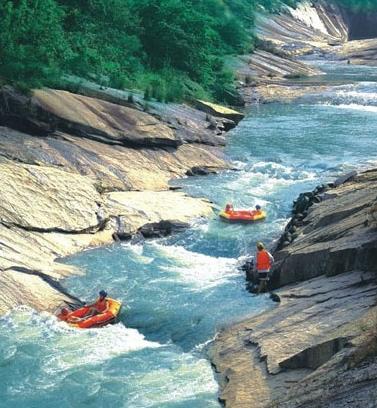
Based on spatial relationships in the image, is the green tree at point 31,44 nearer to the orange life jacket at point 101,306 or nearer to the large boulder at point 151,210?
the large boulder at point 151,210

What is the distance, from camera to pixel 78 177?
2730 centimetres

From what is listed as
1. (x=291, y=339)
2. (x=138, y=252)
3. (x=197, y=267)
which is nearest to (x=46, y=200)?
(x=138, y=252)

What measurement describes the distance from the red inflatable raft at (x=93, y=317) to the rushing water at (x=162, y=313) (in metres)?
0.23

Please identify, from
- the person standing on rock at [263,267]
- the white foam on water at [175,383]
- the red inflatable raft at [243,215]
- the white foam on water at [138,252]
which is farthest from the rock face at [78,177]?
the person standing on rock at [263,267]

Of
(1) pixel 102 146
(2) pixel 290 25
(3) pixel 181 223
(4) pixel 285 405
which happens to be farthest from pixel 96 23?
(2) pixel 290 25

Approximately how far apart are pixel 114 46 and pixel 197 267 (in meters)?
25.5

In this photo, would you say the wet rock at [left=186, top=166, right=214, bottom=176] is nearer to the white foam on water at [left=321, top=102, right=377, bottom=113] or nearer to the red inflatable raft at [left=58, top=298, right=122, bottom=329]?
the red inflatable raft at [left=58, top=298, right=122, bottom=329]

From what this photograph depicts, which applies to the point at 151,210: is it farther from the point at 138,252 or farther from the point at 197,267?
the point at 197,267

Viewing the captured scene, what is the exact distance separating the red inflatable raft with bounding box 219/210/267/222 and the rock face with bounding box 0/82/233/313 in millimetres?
1059

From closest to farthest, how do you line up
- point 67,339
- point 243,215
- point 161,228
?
point 67,339 < point 161,228 < point 243,215

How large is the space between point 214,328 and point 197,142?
762 inches

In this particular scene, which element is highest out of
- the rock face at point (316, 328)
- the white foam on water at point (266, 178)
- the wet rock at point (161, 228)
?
the rock face at point (316, 328)

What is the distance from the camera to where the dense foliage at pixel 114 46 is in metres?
32.8

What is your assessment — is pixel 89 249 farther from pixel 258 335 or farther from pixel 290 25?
pixel 290 25
